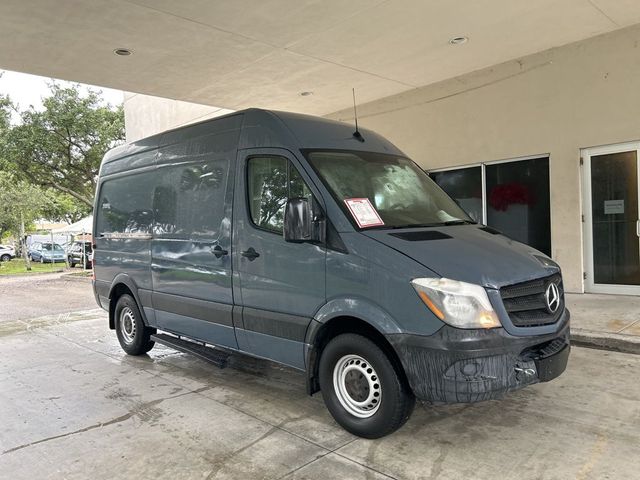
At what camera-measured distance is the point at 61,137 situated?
932 inches

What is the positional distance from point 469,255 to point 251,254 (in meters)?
1.89

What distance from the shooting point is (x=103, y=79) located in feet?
34.0

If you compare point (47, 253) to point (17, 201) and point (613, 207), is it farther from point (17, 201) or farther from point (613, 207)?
point (613, 207)

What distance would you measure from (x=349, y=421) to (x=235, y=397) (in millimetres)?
1417

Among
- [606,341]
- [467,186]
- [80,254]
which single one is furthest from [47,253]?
[606,341]

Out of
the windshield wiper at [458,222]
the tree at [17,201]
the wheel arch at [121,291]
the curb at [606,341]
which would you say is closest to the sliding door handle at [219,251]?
Answer: the wheel arch at [121,291]

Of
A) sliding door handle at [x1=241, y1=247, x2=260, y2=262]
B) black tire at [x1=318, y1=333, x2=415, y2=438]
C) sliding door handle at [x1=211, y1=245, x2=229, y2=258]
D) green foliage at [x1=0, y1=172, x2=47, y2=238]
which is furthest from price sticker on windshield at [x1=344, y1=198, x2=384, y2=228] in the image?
green foliage at [x1=0, y1=172, x2=47, y2=238]

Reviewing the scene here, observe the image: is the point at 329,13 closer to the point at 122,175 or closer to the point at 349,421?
the point at 122,175

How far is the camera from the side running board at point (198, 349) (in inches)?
199

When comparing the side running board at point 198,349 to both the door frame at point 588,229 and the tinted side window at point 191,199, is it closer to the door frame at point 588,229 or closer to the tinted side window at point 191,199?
the tinted side window at point 191,199

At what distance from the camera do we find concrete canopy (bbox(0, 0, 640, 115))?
286 inches

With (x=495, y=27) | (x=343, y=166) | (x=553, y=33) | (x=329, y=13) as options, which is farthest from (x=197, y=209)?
(x=553, y=33)

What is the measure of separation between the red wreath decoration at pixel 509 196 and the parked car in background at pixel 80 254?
21750 mm

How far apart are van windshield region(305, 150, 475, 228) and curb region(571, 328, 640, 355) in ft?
9.77
